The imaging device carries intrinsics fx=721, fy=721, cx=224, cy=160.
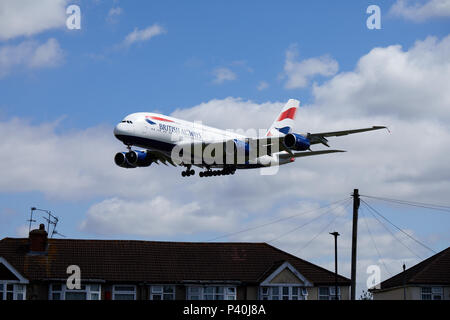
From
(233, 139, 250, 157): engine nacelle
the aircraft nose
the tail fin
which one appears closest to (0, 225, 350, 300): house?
(233, 139, 250, 157): engine nacelle

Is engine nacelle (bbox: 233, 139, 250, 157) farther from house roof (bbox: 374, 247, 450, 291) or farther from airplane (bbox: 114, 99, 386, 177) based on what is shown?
house roof (bbox: 374, 247, 450, 291)

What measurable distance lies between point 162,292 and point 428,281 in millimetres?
22298

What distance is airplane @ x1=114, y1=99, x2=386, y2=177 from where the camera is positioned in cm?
5078

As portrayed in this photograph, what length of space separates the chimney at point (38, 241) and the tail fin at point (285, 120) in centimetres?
2411

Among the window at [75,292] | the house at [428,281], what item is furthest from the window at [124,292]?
the house at [428,281]

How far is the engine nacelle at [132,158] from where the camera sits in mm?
56062

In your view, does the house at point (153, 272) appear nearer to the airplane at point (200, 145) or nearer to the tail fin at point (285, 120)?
the airplane at point (200, 145)

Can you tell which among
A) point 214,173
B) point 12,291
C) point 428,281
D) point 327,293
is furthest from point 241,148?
point 12,291

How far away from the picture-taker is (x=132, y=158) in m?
56.1

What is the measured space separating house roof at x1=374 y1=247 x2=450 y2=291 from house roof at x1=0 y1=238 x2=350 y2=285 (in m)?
7.18

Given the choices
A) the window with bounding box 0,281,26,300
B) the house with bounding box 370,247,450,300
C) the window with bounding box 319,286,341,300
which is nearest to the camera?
the window with bounding box 0,281,26,300
